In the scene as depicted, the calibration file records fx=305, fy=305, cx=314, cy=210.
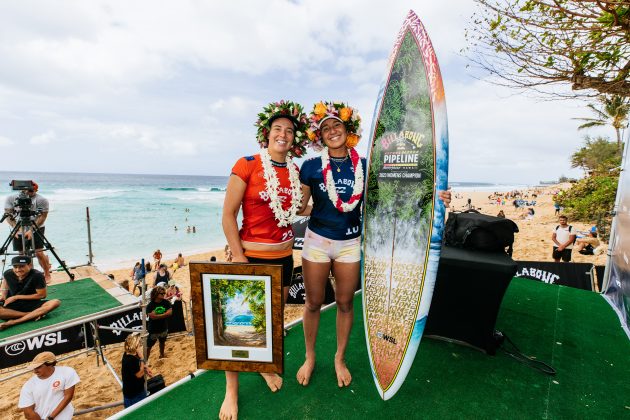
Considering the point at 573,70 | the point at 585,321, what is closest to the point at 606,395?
the point at 585,321

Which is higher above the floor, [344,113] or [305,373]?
[344,113]

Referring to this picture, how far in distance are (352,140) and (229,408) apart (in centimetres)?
203

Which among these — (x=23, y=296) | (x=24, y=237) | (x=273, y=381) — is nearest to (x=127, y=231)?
(x=24, y=237)

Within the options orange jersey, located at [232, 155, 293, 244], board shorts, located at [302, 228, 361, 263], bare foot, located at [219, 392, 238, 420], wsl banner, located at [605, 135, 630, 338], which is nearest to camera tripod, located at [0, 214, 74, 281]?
bare foot, located at [219, 392, 238, 420]

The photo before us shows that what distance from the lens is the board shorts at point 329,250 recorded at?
2076 mm

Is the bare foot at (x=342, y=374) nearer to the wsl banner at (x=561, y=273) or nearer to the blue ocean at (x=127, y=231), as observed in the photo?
the wsl banner at (x=561, y=273)

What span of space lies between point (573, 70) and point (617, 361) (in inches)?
149

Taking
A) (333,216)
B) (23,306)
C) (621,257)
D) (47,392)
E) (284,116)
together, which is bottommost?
(47,392)

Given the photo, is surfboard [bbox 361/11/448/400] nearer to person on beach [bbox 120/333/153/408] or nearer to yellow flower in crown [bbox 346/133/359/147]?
yellow flower in crown [bbox 346/133/359/147]

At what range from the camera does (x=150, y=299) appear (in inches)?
200

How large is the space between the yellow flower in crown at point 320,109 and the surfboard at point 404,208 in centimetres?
68

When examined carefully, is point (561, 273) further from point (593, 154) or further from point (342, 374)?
point (593, 154)

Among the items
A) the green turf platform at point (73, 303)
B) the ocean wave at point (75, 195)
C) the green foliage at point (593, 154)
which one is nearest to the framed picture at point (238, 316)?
the green turf platform at point (73, 303)

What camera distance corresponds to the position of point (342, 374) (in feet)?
7.36
